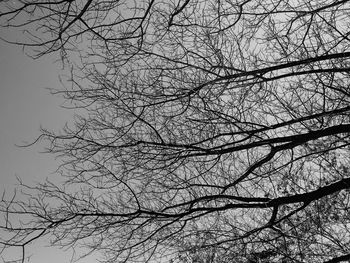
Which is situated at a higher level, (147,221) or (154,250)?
(147,221)

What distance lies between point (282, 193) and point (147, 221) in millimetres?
2215

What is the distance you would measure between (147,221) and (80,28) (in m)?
2.33

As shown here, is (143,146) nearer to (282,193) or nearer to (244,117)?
(244,117)

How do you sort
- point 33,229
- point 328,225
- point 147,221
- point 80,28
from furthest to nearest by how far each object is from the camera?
point 328,225
point 147,221
point 33,229
point 80,28

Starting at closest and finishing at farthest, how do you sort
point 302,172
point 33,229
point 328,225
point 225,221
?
point 33,229, point 225,221, point 302,172, point 328,225

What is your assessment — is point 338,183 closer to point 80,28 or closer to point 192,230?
point 192,230

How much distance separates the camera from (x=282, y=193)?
5.04m

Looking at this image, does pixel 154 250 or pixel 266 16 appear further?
pixel 154 250

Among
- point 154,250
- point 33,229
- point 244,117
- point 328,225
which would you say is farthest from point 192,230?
point 328,225

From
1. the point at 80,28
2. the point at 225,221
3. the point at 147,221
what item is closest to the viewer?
the point at 80,28

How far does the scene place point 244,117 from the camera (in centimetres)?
413

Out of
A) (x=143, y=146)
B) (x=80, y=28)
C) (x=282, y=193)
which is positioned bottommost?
(x=282, y=193)

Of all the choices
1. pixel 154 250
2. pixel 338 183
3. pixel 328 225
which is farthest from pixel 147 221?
pixel 328 225

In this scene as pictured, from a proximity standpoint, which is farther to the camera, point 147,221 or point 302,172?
point 302,172
